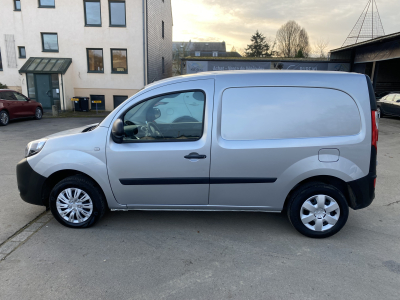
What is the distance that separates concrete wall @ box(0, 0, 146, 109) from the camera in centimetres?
1894

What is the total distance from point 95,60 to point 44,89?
375cm

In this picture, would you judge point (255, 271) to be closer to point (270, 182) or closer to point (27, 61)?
point (270, 182)

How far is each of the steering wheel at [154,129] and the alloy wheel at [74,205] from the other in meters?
1.14

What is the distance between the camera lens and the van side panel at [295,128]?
3.38 metres

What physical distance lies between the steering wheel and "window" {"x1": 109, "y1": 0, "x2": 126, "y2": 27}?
58.8ft

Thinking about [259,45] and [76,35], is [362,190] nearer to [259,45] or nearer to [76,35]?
[76,35]

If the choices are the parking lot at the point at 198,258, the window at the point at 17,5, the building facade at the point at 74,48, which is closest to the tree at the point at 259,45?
the building facade at the point at 74,48

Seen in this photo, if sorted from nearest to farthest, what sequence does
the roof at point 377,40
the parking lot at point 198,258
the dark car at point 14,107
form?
1. the parking lot at point 198,258
2. the dark car at point 14,107
3. the roof at point 377,40

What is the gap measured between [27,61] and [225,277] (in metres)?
21.0

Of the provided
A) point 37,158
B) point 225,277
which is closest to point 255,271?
point 225,277

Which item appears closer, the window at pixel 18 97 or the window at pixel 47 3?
the window at pixel 18 97

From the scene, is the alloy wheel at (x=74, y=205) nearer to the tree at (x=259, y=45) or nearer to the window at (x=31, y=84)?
the window at (x=31, y=84)

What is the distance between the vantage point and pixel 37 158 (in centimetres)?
371

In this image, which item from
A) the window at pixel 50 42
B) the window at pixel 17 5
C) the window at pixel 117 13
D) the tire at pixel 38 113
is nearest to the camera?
the tire at pixel 38 113
